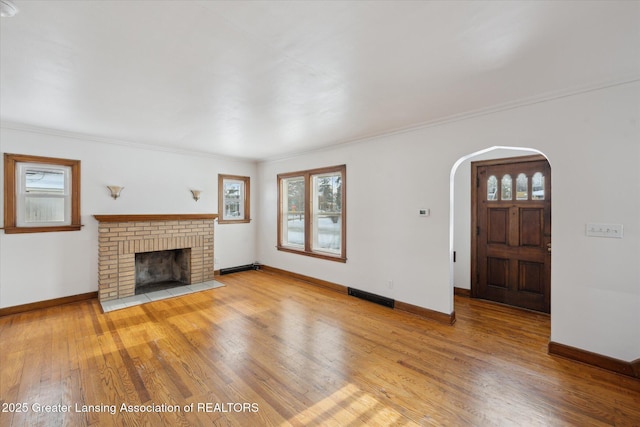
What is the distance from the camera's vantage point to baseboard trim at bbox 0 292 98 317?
377cm

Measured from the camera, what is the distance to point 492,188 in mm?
4246

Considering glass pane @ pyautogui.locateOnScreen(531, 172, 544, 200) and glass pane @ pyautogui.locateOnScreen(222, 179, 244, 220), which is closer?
glass pane @ pyautogui.locateOnScreen(531, 172, 544, 200)

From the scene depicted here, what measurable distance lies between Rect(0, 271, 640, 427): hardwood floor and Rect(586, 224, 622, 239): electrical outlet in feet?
3.98

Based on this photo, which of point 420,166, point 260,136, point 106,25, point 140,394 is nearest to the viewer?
point 106,25

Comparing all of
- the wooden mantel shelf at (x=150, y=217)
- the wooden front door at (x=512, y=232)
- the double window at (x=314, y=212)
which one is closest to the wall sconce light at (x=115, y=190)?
the wooden mantel shelf at (x=150, y=217)

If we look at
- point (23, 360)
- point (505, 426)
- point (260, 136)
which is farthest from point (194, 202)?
point (505, 426)

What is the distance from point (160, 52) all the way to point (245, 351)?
8.87 feet

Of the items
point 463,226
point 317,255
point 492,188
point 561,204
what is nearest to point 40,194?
point 317,255

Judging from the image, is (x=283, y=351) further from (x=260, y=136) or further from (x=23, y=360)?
(x=260, y=136)

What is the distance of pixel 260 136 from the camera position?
4.23 meters

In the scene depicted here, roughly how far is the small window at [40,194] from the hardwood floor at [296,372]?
4.12ft

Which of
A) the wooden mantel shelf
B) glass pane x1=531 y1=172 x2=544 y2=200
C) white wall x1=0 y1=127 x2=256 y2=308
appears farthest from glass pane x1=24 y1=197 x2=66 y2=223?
glass pane x1=531 y1=172 x2=544 y2=200

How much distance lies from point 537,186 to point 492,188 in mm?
551

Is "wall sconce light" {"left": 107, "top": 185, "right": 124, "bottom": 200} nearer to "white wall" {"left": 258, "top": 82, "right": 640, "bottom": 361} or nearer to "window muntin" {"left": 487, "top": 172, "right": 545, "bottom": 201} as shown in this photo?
"white wall" {"left": 258, "top": 82, "right": 640, "bottom": 361}
